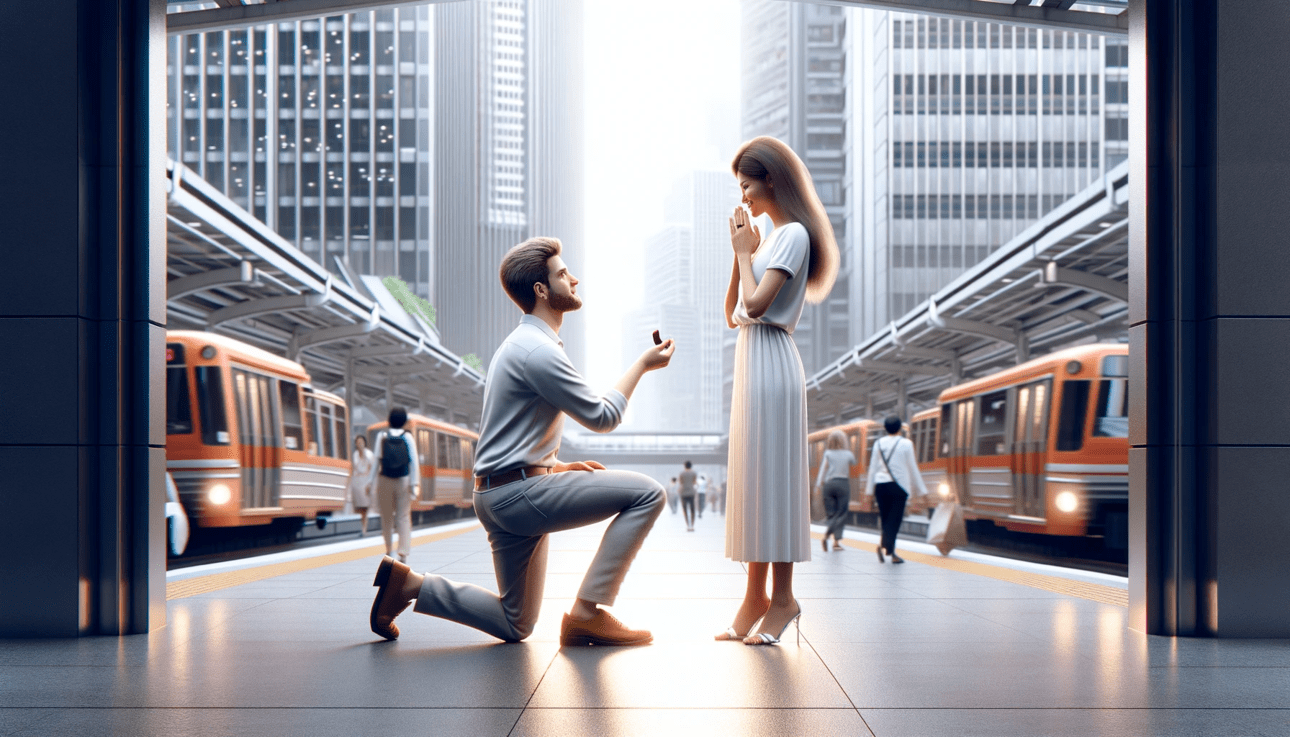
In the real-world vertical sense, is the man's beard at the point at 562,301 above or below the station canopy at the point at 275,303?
below

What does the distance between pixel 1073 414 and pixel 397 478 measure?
26.7ft

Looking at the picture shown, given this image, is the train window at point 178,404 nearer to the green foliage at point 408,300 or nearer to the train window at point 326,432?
the train window at point 326,432

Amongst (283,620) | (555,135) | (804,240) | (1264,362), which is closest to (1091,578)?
(1264,362)

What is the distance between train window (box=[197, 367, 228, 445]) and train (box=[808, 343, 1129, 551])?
353 inches

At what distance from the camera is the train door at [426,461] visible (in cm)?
2422

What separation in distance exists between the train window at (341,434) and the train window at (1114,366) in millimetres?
12247

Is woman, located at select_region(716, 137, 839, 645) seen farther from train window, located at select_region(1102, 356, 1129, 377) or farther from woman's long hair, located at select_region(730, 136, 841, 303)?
train window, located at select_region(1102, 356, 1129, 377)

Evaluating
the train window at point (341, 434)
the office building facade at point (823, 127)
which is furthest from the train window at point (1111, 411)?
the office building facade at point (823, 127)

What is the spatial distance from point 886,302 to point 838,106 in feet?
121

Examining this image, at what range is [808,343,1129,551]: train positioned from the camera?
499 inches

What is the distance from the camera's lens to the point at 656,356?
463cm

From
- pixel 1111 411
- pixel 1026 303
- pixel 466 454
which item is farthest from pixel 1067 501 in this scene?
pixel 466 454

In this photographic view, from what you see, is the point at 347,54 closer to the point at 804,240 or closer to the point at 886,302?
the point at 886,302

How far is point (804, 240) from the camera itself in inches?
186
